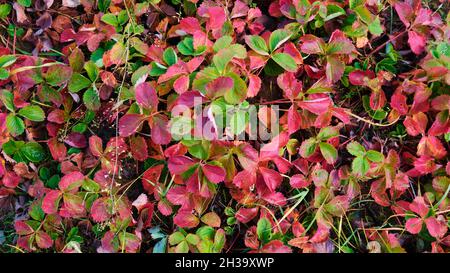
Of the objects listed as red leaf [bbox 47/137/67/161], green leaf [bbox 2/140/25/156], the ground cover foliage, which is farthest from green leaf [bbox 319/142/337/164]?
green leaf [bbox 2/140/25/156]

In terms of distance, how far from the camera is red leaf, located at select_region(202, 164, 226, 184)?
1190 millimetres

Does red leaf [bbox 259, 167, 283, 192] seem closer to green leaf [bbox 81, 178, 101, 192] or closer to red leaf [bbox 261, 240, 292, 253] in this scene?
red leaf [bbox 261, 240, 292, 253]

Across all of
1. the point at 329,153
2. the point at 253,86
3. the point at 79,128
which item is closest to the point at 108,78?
the point at 79,128

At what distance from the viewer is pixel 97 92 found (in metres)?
1.32

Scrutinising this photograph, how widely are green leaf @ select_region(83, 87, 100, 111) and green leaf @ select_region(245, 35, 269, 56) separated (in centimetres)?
42

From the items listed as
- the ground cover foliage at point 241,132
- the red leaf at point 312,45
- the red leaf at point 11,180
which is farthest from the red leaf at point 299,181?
the red leaf at point 11,180

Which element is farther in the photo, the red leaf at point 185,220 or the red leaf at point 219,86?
the red leaf at point 185,220

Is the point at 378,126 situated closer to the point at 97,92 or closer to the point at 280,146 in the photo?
the point at 280,146

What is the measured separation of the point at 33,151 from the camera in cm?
138

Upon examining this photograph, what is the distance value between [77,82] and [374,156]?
790mm

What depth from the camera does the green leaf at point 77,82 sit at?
4.34ft

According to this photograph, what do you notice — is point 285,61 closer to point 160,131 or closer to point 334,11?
point 334,11

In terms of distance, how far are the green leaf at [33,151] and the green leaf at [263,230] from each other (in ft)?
2.05

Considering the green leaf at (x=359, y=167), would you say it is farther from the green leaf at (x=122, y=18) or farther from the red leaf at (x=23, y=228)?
the red leaf at (x=23, y=228)
